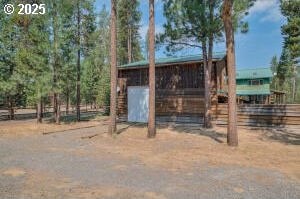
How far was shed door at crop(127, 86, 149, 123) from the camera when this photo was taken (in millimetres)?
28547

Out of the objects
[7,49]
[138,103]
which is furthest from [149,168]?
[7,49]

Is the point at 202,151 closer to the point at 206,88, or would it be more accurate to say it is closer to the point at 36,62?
the point at 206,88

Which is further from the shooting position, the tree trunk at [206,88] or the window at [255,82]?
the window at [255,82]

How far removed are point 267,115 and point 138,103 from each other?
38.0 feet

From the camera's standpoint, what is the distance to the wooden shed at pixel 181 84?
82.8 ft

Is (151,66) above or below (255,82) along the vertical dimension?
below

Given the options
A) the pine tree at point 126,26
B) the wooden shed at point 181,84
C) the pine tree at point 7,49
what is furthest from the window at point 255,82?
the pine tree at point 7,49

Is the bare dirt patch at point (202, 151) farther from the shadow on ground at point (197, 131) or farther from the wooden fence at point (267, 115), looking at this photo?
the wooden fence at point (267, 115)

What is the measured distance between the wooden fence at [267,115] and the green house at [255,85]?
50.1ft

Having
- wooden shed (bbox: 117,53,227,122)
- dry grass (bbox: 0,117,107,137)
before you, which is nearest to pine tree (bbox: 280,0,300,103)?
wooden shed (bbox: 117,53,227,122)

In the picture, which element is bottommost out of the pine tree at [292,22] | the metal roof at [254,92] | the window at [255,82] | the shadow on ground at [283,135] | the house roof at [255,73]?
the shadow on ground at [283,135]

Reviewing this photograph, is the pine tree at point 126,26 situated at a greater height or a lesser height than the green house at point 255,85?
greater

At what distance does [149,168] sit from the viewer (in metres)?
10.1

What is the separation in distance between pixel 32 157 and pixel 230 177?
7363 millimetres
